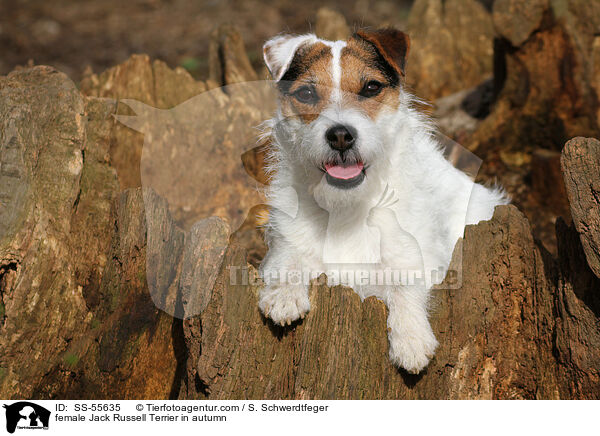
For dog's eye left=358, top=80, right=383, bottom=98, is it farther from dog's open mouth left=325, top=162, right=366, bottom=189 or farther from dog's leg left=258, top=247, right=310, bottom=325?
dog's leg left=258, top=247, right=310, bottom=325

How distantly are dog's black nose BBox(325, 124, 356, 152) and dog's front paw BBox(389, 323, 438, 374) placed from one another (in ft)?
3.90

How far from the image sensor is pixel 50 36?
14172mm

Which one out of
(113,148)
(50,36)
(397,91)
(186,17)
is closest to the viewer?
(397,91)

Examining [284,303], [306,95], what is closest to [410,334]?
[284,303]

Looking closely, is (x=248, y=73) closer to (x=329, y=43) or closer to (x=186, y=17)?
(x=329, y=43)

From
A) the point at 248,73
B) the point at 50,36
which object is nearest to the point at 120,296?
the point at 248,73

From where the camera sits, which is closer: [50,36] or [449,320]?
[449,320]

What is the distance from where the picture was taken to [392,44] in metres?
3.98

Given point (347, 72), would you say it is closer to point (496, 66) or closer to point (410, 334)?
point (410, 334)

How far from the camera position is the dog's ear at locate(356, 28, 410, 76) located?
12.9 feet

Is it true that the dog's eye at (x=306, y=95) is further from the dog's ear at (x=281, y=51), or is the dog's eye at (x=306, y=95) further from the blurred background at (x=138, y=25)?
the blurred background at (x=138, y=25)

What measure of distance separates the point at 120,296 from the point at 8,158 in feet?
4.02

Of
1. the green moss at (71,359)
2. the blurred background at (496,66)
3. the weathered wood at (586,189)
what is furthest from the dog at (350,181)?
the green moss at (71,359)
